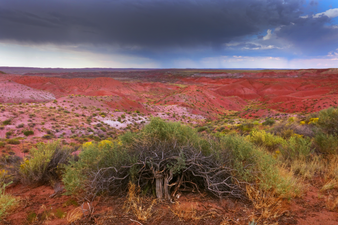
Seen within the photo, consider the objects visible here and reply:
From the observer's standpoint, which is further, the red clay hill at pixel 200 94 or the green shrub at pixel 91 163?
the red clay hill at pixel 200 94

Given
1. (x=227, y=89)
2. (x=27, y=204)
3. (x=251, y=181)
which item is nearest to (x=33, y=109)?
(x=27, y=204)

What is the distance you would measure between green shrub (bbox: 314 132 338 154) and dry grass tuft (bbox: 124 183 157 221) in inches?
246

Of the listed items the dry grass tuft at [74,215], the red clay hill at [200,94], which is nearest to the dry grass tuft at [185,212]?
the dry grass tuft at [74,215]

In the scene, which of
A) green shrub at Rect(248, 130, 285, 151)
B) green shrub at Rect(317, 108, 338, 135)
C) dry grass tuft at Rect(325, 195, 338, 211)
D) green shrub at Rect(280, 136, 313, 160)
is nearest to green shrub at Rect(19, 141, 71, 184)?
dry grass tuft at Rect(325, 195, 338, 211)

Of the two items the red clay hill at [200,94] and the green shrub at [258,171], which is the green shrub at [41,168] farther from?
the red clay hill at [200,94]

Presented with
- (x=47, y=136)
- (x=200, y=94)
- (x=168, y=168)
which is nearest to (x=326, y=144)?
(x=168, y=168)

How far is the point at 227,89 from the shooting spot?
67938 millimetres

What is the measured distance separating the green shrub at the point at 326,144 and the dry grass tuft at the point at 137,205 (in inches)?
246

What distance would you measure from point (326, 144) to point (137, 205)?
6.65 metres

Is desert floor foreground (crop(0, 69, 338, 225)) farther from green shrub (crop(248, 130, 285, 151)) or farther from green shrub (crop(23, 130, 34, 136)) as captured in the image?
green shrub (crop(248, 130, 285, 151))

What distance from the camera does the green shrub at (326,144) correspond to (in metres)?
6.02

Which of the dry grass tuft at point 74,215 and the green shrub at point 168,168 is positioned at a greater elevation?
the green shrub at point 168,168

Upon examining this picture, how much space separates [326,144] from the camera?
20.3 feet

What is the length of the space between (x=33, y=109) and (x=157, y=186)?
23645 millimetres
